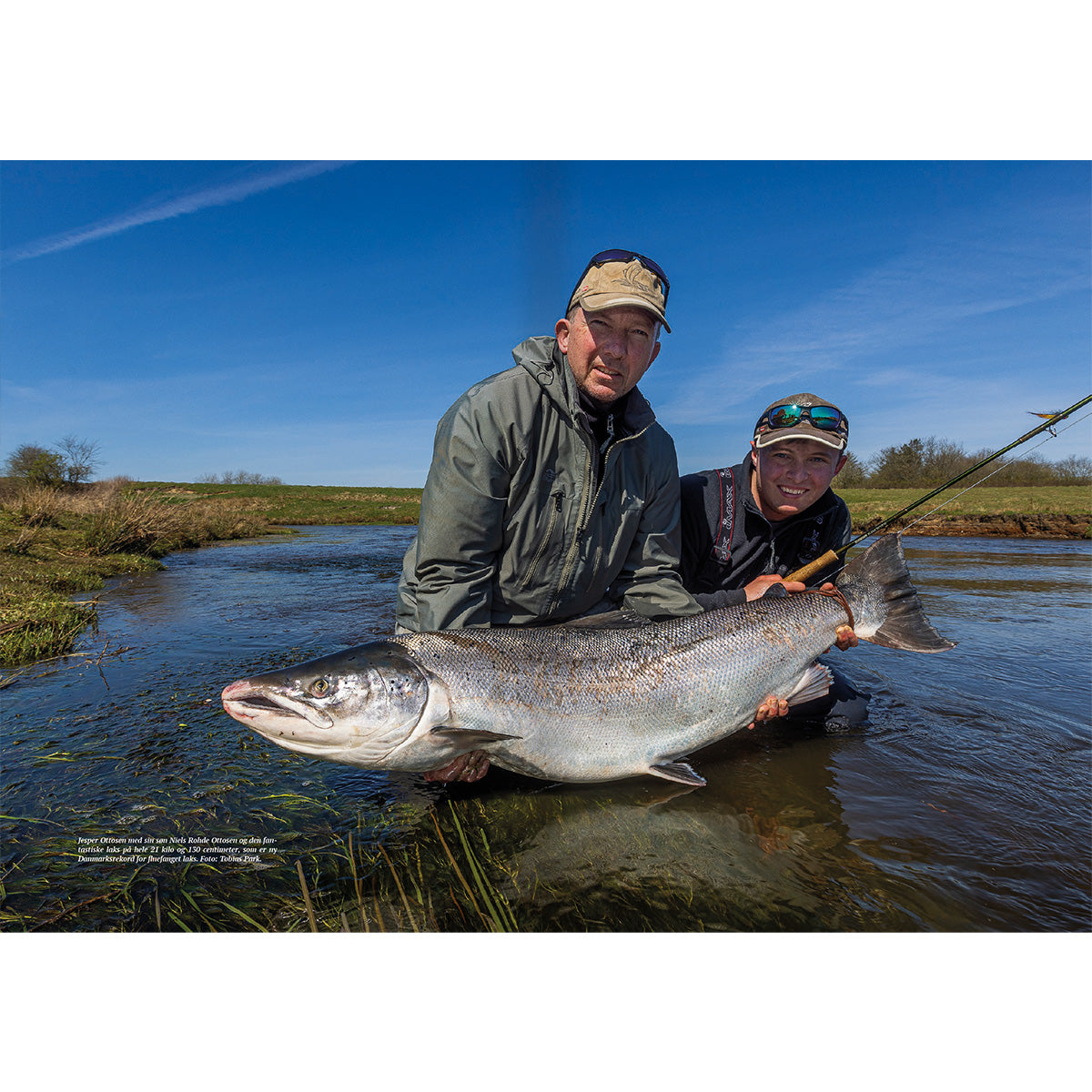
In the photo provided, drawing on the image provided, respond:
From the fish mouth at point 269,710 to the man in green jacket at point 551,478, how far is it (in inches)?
37.0

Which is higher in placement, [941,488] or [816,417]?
[816,417]

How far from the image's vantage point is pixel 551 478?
4.18m

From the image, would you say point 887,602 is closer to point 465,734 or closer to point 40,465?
point 465,734

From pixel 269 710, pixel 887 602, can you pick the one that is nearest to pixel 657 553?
pixel 887 602

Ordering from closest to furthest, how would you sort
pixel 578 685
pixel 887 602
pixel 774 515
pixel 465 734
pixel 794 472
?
1. pixel 465 734
2. pixel 578 685
3. pixel 887 602
4. pixel 794 472
5. pixel 774 515

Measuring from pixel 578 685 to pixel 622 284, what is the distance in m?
2.55

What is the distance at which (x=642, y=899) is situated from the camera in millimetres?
2959

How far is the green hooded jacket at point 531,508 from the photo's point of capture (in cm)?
397

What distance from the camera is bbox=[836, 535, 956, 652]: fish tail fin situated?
4.50 meters

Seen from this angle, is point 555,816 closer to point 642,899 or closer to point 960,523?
point 642,899

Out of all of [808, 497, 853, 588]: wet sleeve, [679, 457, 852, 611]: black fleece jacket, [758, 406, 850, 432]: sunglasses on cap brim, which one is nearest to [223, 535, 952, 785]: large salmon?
[808, 497, 853, 588]: wet sleeve

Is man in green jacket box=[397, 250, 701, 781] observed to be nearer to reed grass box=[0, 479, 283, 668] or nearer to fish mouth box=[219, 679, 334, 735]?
fish mouth box=[219, 679, 334, 735]

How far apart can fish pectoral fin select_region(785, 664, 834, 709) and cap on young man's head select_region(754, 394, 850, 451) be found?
5.85 feet
